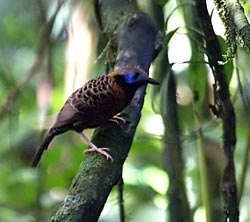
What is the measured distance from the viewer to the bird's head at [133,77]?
1.78 meters

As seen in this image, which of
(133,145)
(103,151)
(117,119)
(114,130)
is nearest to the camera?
(103,151)

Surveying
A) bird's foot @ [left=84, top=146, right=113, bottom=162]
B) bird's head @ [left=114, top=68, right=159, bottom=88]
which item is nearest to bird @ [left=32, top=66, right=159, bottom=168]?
bird's head @ [left=114, top=68, right=159, bottom=88]

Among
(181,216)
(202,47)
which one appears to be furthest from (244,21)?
(181,216)

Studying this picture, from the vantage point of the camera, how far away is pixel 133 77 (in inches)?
70.2

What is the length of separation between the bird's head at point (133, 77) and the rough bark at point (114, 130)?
5 centimetres

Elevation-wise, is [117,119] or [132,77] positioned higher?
[132,77]

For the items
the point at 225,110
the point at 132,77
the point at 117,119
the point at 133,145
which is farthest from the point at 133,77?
the point at 133,145

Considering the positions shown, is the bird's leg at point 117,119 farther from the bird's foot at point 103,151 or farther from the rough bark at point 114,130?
the bird's foot at point 103,151

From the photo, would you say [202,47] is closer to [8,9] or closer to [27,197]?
[8,9]

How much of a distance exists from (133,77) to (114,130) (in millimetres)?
191

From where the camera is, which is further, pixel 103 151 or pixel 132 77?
pixel 132 77

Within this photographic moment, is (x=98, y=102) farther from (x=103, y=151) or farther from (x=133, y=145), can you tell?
(x=133, y=145)

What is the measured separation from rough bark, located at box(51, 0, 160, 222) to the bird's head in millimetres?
45

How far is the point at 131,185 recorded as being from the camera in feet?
10.1
